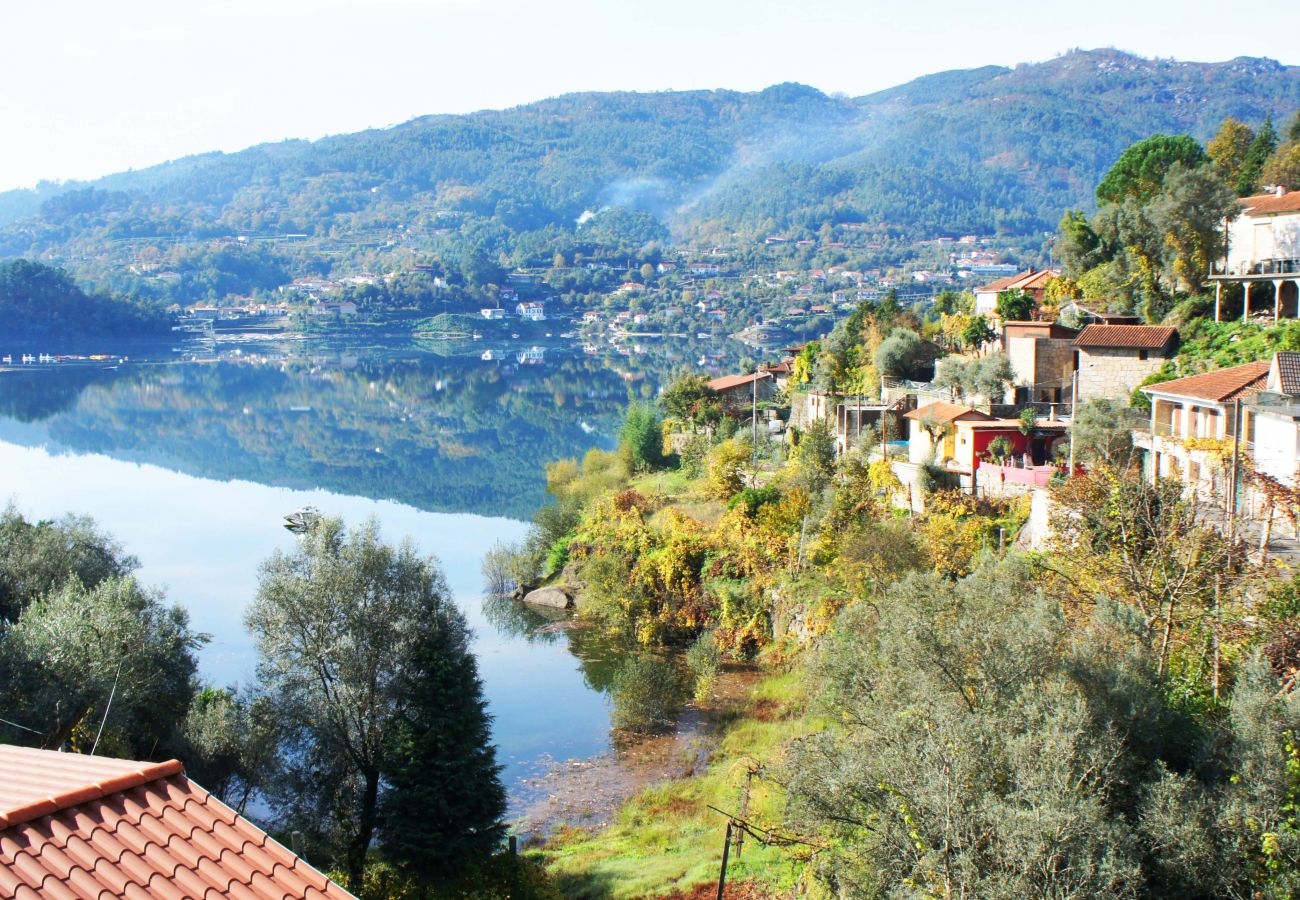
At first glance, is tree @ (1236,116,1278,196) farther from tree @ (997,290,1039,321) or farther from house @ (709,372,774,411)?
house @ (709,372,774,411)

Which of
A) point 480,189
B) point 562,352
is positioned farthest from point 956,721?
point 480,189

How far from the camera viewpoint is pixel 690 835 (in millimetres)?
11516

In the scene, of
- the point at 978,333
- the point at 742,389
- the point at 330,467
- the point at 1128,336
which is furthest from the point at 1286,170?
the point at 330,467

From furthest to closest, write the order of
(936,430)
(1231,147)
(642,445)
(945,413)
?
(1231,147)
(642,445)
(945,413)
(936,430)

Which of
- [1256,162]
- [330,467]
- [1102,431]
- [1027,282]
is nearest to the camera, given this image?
[1102,431]

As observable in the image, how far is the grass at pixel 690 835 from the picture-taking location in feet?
33.2

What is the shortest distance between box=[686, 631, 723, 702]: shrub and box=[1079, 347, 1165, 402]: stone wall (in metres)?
7.47

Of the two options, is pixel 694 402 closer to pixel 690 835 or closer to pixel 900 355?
pixel 900 355

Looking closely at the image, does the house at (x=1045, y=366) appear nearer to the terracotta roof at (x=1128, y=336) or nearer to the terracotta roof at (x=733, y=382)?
the terracotta roof at (x=1128, y=336)

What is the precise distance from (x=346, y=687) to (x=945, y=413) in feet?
38.1

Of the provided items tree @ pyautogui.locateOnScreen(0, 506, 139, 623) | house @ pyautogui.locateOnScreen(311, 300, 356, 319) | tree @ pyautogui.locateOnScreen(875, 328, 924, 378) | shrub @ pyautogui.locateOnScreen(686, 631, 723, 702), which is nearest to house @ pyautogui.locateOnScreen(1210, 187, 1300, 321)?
tree @ pyautogui.locateOnScreen(875, 328, 924, 378)

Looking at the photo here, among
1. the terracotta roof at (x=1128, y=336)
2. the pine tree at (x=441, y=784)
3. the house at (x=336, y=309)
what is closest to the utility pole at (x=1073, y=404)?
the terracotta roof at (x=1128, y=336)

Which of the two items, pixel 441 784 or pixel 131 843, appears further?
pixel 441 784

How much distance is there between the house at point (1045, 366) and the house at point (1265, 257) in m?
2.47
